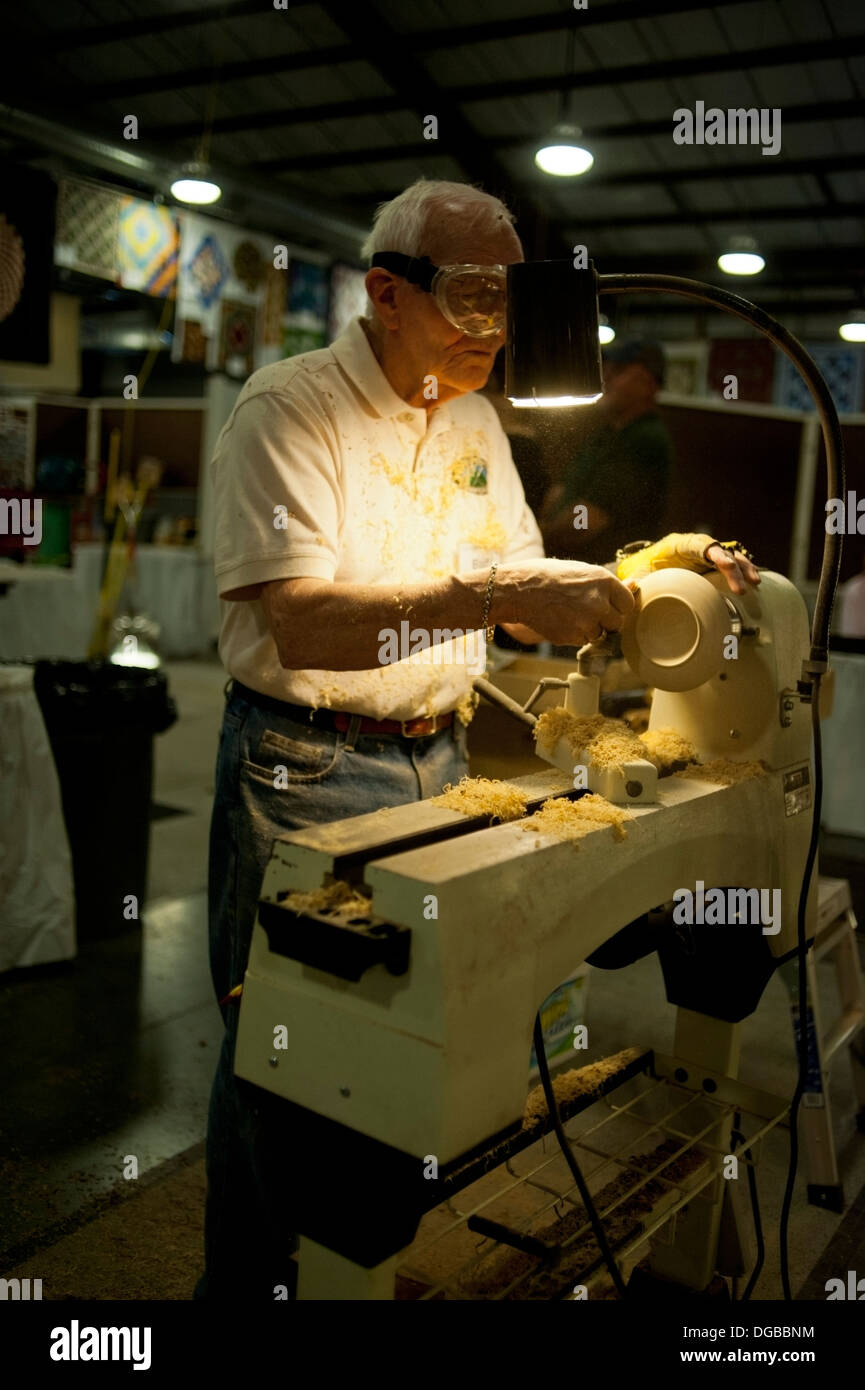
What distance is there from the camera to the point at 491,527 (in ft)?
5.63

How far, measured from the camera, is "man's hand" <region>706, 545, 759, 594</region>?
1.37 metres

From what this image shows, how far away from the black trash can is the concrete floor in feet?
0.53

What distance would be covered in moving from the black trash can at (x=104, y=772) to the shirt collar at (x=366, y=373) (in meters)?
1.98

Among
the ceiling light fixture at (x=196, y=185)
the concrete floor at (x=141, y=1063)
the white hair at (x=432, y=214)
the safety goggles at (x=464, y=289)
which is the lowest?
the concrete floor at (x=141, y=1063)

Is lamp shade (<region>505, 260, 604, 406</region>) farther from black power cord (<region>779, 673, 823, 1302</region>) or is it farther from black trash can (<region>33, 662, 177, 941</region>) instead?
black trash can (<region>33, 662, 177, 941</region>)

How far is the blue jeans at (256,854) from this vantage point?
1500mm

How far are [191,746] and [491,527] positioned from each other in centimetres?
451

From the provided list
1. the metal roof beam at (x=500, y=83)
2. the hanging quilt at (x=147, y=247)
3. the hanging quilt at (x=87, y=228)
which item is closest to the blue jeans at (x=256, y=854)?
the hanging quilt at (x=87, y=228)

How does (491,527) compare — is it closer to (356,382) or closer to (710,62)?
(356,382)

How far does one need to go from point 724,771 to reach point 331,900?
0.65 metres

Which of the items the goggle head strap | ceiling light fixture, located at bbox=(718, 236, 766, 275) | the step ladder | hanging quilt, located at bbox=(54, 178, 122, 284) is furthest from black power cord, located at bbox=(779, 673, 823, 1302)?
ceiling light fixture, located at bbox=(718, 236, 766, 275)

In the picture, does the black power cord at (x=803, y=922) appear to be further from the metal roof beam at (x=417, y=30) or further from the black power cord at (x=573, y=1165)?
the metal roof beam at (x=417, y=30)

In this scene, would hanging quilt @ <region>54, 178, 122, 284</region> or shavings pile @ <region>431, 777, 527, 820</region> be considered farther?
hanging quilt @ <region>54, 178, 122, 284</region>
